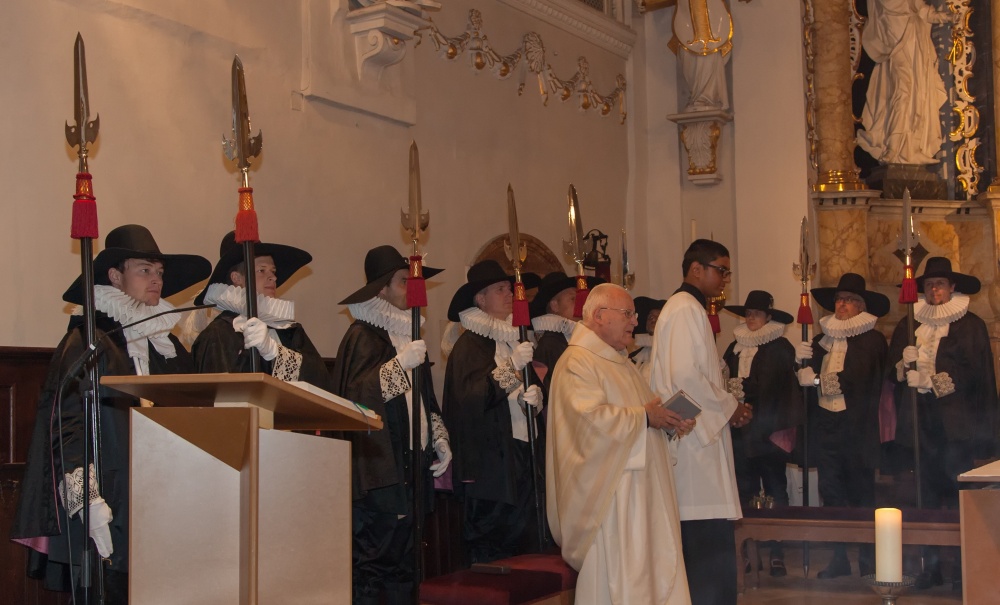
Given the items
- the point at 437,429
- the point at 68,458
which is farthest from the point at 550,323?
the point at 68,458

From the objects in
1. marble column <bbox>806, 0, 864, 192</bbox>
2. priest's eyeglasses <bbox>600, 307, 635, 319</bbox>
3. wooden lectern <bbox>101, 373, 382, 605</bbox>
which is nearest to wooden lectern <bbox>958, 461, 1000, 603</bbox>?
wooden lectern <bbox>101, 373, 382, 605</bbox>

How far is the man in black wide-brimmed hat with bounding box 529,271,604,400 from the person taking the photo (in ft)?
27.9

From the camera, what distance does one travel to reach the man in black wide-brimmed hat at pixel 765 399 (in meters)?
9.79

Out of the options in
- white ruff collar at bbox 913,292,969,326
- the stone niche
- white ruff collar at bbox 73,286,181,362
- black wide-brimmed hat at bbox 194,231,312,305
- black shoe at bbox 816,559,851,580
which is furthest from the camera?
the stone niche

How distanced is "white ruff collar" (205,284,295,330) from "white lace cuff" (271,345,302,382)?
185 mm

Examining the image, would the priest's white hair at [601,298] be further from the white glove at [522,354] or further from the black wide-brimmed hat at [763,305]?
the black wide-brimmed hat at [763,305]

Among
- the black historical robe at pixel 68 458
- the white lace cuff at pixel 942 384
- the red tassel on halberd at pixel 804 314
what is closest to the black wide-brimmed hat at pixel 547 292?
the red tassel on halberd at pixel 804 314

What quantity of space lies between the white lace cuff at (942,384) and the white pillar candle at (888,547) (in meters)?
6.51

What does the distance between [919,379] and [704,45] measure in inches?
142

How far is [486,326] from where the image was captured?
7.71 metres

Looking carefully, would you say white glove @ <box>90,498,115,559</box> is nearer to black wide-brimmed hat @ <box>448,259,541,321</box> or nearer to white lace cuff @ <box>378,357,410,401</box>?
white lace cuff @ <box>378,357,410,401</box>

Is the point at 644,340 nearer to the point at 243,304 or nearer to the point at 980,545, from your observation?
the point at 243,304

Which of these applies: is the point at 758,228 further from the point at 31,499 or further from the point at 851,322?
the point at 31,499

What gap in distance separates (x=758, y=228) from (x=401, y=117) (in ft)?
14.8
